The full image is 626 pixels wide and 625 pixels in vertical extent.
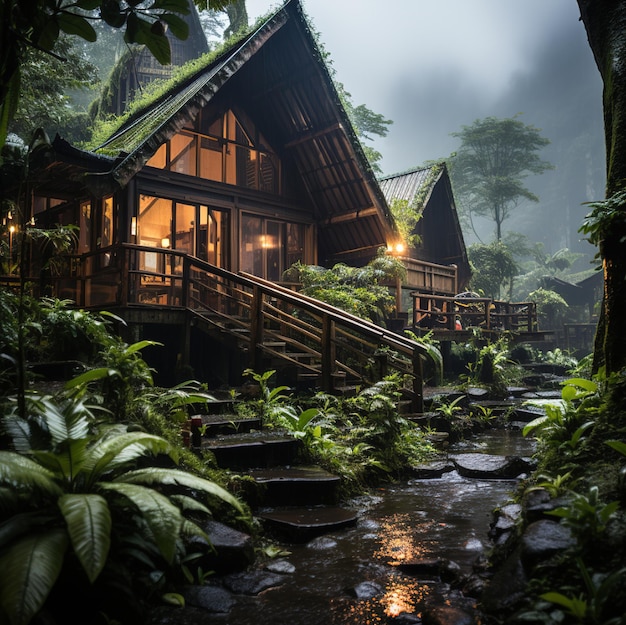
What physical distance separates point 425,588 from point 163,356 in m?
8.75

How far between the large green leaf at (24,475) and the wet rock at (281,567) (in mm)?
1569

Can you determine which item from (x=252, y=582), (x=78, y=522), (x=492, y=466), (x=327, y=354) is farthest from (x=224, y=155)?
(x=78, y=522)

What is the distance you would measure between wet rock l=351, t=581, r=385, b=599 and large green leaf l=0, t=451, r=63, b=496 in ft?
5.98

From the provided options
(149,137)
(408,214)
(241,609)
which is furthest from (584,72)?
(241,609)

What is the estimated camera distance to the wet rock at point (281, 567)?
11.9 feet

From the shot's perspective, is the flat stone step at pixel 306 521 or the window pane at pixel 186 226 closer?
the flat stone step at pixel 306 521

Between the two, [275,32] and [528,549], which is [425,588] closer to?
[528,549]

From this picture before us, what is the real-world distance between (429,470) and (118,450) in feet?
14.6

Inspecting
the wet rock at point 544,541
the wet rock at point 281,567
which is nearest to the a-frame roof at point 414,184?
the wet rock at point 281,567

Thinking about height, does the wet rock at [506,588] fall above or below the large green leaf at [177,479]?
below

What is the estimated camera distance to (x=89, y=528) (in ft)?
8.07

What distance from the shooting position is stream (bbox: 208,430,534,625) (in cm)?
300

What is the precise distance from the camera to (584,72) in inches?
Answer: 4178

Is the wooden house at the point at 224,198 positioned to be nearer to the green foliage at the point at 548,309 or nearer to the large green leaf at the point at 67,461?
the large green leaf at the point at 67,461
